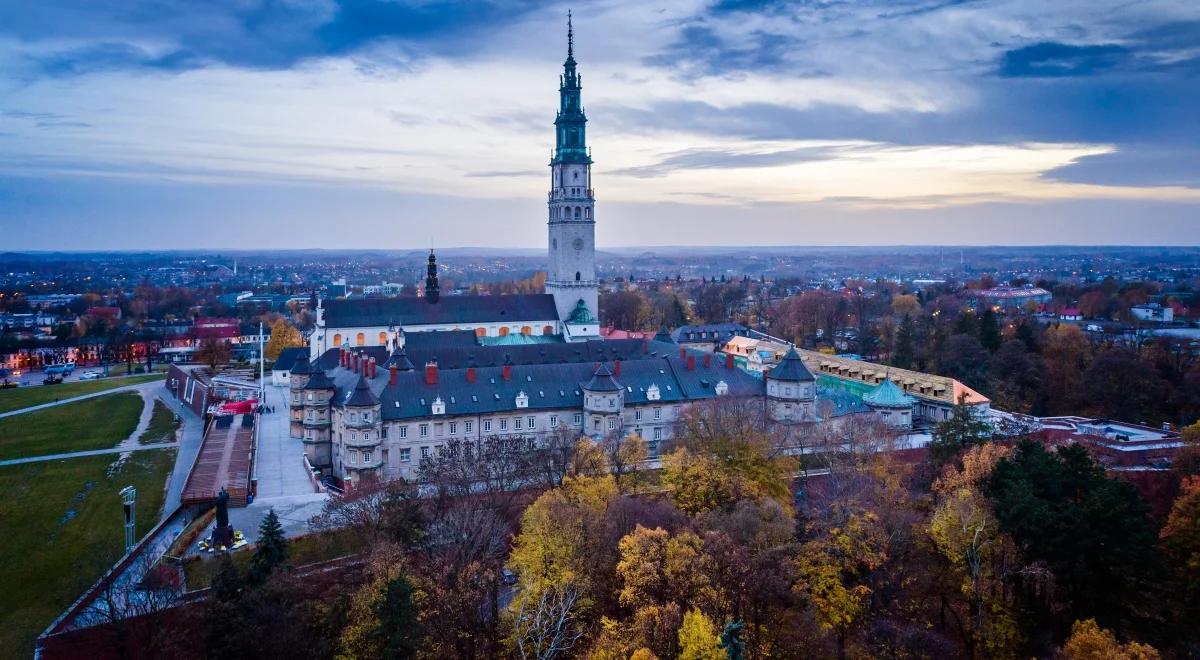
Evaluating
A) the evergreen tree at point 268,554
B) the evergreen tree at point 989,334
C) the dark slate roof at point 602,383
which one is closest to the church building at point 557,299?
the dark slate roof at point 602,383

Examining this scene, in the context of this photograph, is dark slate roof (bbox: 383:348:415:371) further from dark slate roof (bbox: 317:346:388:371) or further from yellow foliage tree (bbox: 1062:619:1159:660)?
yellow foliage tree (bbox: 1062:619:1159:660)

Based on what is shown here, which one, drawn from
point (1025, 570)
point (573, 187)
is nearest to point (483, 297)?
point (573, 187)

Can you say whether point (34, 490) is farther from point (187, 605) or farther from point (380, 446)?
point (187, 605)

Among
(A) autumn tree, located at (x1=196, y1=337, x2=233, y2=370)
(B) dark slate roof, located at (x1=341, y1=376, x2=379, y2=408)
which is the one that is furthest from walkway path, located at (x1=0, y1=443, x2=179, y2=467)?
(A) autumn tree, located at (x1=196, y1=337, x2=233, y2=370)

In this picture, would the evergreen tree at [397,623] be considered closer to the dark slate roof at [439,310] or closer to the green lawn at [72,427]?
the green lawn at [72,427]

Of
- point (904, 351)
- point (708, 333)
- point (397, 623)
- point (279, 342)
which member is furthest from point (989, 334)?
point (279, 342)
